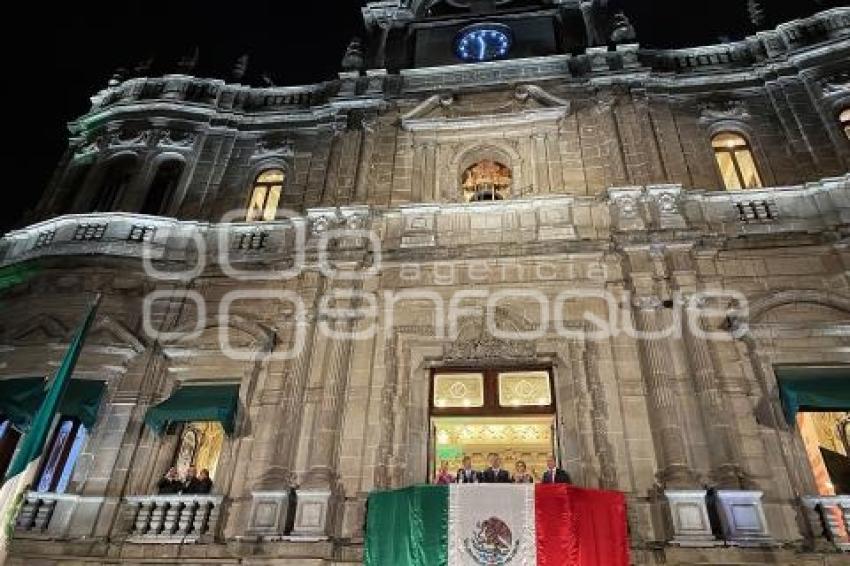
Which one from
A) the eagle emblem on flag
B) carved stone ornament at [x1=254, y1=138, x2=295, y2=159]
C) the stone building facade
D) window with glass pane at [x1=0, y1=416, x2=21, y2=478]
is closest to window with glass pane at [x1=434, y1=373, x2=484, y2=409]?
the stone building facade

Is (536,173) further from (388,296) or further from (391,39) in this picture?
(391,39)

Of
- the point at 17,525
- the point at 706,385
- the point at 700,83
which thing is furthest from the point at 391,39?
the point at 17,525

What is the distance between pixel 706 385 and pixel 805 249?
13.4 feet

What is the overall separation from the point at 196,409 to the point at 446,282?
221 inches

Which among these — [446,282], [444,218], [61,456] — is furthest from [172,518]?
[444,218]

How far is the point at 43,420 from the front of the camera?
1120 centimetres

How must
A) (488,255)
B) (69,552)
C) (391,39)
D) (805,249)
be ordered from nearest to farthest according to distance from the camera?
(69,552) < (805,249) < (488,255) < (391,39)

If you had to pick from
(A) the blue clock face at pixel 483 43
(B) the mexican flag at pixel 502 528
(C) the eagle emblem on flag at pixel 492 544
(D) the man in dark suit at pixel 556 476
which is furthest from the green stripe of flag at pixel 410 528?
(A) the blue clock face at pixel 483 43

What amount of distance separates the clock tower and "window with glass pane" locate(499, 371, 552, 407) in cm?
1064

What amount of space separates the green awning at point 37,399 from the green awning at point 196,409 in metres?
1.10

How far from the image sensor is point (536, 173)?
639 inches

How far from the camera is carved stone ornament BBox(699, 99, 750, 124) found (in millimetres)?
16656

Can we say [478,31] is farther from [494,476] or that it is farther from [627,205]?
[494,476]

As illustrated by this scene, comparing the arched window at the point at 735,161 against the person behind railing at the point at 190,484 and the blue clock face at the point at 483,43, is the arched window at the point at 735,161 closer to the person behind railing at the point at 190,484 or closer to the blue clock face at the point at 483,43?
the blue clock face at the point at 483,43
